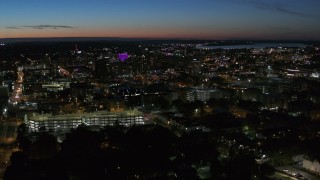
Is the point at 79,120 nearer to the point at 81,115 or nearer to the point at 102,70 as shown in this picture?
the point at 81,115

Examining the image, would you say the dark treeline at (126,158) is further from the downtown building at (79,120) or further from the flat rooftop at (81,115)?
the flat rooftop at (81,115)

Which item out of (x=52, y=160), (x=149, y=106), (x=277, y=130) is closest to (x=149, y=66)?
(x=149, y=106)

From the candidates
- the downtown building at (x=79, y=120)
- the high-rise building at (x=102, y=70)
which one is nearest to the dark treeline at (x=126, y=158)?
the downtown building at (x=79, y=120)

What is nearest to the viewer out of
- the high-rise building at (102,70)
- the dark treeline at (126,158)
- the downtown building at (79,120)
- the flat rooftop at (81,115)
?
the dark treeline at (126,158)

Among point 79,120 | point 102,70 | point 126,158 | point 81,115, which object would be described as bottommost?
point 102,70

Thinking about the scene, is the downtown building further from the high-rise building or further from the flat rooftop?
the high-rise building

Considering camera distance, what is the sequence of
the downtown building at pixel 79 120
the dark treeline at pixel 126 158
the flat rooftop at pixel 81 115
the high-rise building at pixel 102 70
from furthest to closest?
the high-rise building at pixel 102 70 → the flat rooftop at pixel 81 115 → the downtown building at pixel 79 120 → the dark treeline at pixel 126 158

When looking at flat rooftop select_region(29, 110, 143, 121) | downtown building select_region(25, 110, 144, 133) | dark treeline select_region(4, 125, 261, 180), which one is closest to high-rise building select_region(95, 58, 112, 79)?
flat rooftop select_region(29, 110, 143, 121)

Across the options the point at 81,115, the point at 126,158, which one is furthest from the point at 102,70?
the point at 126,158

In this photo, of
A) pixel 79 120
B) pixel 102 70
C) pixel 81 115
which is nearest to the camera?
pixel 79 120
